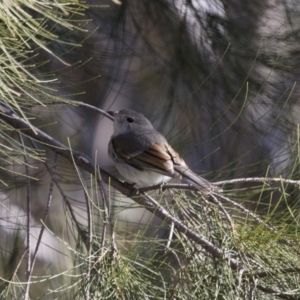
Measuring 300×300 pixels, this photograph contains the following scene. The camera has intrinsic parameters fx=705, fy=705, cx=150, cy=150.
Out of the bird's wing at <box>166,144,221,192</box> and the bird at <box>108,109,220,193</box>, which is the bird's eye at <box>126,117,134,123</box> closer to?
the bird at <box>108,109,220,193</box>

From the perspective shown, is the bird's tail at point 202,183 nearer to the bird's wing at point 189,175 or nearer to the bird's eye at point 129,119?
the bird's wing at point 189,175

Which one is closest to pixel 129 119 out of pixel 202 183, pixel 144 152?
pixel 144 152

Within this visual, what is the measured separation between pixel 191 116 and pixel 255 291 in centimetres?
167

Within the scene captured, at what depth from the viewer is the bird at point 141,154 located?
3.02m

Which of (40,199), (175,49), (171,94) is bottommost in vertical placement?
(40,199)

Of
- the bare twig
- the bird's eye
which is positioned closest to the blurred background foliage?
the bare twig

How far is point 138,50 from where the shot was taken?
11.3 feet

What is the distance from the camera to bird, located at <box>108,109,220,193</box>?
119 inches

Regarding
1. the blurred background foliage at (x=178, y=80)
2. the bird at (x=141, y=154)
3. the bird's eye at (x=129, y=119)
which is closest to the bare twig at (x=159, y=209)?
the blurred background foliage at (x=178, y=80)

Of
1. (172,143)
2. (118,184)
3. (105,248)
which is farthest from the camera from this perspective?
(172,143)

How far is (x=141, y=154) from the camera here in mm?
3275

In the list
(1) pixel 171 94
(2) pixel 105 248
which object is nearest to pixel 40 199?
(1) pixel 171 94

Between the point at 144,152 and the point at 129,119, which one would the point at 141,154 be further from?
the point at 129,119

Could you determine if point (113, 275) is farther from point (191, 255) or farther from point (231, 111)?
point (231, 111)
